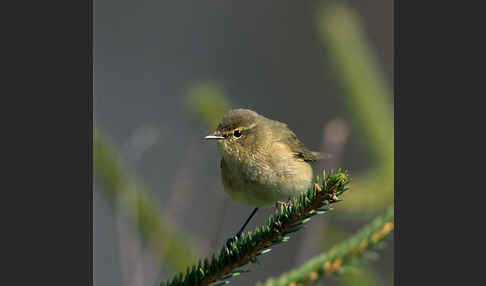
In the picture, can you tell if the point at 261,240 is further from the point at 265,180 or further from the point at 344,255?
the point at 265,180

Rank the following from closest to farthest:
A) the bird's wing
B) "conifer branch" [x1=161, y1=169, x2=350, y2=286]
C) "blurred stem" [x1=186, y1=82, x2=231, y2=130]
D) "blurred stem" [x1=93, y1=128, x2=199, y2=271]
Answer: "conifer branch" [x1=161, y1=169, x2=350, y2=286]
"blurred stem" [x1=93, y1=128, x2=199, y2=271]
"blurred stem" [x1=186, y1=82, x2=231, y2=130]
the bird's wing

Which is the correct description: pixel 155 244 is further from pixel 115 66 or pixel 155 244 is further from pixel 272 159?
pixel 115 66

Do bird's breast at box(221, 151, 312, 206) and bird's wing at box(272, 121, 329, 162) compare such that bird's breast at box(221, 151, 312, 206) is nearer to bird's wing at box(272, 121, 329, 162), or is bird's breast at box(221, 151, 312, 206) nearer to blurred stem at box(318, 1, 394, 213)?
bird's wing at box(272, 121, 329, 162)

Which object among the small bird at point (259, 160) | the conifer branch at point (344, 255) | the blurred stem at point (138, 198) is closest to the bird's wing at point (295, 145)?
the small bird at point (259, 160)

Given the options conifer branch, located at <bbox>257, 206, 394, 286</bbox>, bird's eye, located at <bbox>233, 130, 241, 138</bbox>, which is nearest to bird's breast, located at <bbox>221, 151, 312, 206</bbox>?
bird's eye, located at <bbox>233, 130, 241, 138</bbox>

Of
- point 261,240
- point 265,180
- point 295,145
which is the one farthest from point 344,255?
point 295,145

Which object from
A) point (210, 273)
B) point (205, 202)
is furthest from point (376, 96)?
point (210, 273)

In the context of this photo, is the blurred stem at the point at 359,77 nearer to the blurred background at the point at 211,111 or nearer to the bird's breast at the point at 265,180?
the blurred background at the point at 211,111
